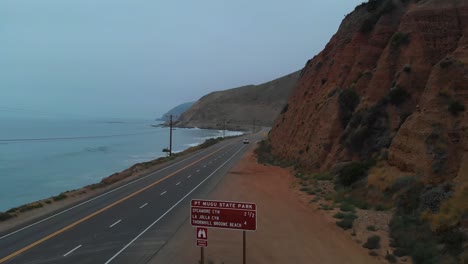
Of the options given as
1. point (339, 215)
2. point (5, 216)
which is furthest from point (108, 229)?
point (339, 215)

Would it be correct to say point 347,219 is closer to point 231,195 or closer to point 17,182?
point 231,195

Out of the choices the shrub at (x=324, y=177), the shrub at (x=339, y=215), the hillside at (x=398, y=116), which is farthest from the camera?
the shrub at (x=324, y=177)

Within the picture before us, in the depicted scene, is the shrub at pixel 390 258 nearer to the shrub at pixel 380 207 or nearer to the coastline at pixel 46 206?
the shrub at pixel 380 207

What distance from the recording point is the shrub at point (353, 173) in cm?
2256

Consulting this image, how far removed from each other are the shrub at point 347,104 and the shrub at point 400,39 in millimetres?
4624

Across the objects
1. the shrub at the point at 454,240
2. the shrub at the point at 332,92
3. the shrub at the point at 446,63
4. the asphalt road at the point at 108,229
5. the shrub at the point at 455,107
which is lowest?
the asphalt road at the point at 108,229

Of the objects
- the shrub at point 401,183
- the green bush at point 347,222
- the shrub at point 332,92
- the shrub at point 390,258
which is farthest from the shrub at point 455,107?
the shrub at point 332,92

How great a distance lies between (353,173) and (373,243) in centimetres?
898

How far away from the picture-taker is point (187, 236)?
1684cm

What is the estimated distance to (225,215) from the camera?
34.6 ft

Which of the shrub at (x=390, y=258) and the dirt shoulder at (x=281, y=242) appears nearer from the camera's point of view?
the shrub at (x=390, y=258)

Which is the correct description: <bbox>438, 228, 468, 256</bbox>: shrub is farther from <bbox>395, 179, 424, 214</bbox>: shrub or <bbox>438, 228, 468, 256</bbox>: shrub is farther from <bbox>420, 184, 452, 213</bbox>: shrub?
<bbox>395, 179, 424, 214</bbox>: shrub

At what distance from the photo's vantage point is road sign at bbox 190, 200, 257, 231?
10.4m

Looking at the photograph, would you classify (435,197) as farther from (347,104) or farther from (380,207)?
(347,104)
